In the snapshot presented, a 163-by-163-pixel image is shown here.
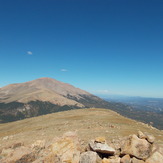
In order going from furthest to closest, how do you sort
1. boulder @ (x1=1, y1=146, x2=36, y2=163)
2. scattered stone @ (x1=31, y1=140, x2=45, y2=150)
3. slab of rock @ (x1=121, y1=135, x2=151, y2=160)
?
scattered stone @ (x1=31, y1=140, x2=45, y2=150)
boulder @ (x1=1, y1=146, x2=36, y2=163)
slab of rock @ (x1=121, y1=135, x2=151, y2=160)

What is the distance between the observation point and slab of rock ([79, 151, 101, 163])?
51.1 feet

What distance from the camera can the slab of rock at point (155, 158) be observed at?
14.6 m

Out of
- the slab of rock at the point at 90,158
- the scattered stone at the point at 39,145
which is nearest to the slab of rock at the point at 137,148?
the slab of rock at the point at 90,158

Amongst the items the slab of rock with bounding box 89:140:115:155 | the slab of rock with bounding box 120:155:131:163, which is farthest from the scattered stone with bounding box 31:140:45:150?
the slab of rock with bounding box 120:155:131:163

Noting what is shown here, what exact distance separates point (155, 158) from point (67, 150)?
9.15 metres

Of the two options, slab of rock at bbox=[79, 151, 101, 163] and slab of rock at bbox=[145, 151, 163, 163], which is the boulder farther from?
slab of rock at bbox=[145, 151, 163, 163]

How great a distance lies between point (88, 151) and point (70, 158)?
2070 mm

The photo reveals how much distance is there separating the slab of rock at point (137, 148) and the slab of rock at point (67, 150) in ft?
17.1

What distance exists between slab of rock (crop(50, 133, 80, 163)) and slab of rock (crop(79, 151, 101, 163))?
2.08ft

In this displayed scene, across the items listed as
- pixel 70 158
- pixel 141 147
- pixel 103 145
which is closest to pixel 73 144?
pixel 70 158

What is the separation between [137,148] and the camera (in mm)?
15922

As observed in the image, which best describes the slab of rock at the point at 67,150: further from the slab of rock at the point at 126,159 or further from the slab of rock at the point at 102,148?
the slab of rock at the point at 126,159

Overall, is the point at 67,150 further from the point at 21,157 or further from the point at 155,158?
the point at 155,158

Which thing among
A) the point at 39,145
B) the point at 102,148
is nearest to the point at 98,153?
the point at 102,148
